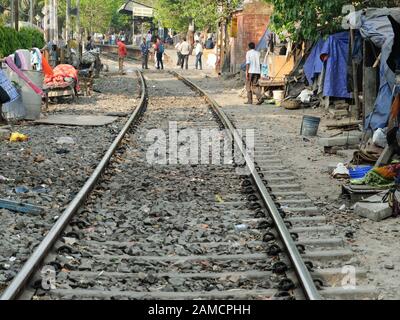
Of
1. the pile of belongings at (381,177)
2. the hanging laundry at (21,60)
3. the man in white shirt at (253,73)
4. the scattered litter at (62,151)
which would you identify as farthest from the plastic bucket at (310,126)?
the man in white shirt at (253,73)

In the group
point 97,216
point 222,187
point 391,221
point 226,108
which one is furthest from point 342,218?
point 226,108

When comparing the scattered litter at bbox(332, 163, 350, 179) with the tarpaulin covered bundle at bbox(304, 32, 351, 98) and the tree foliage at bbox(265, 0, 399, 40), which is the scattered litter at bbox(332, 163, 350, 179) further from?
the tarpaulin covered bundle at bbox(304, 32, 351, 98)

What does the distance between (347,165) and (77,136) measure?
551 cm

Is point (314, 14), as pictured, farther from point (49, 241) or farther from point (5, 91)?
point (49, 241)

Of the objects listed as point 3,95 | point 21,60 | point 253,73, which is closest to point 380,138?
point 3,95

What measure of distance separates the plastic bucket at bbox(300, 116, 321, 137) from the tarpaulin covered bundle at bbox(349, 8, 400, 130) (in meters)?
2.99

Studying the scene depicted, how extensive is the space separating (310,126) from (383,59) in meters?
3.77

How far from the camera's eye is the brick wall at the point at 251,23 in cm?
3234

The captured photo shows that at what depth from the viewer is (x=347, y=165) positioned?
10609 mm

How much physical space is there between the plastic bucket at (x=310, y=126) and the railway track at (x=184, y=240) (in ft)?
11.4

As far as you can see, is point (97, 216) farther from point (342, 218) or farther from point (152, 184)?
point (342, 218)

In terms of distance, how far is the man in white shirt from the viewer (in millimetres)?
20422

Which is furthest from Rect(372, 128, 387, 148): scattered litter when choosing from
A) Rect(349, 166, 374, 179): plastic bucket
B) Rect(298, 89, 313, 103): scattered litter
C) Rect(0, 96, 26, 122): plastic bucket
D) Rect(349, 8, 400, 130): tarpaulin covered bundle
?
Rect(298, 89, 313, 103): scattered litter

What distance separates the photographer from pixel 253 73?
68.4 ft
